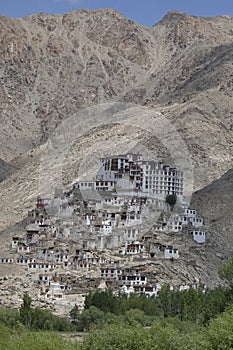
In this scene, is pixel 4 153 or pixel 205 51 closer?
pixel 4 153

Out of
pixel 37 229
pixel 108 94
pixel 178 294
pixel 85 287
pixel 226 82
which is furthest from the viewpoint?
pixel 108 94

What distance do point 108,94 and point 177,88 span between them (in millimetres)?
30391

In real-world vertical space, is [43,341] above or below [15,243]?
below

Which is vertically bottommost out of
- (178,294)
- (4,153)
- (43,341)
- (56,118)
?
(43,341)

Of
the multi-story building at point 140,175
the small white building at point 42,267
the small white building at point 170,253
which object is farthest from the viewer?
the multi-story building at point 140,175

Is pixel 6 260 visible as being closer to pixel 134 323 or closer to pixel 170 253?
pixel 170 253

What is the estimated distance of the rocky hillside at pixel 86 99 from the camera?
110875 mm

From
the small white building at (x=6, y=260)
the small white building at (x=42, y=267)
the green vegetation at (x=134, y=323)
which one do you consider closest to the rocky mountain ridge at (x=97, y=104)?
the small white building at (x=6, y=260)

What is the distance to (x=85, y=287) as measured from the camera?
2689 inches

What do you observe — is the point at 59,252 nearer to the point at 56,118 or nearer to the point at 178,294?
the point at 178,294

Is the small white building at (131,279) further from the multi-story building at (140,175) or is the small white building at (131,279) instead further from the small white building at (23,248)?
the multi-story building at (140,175)

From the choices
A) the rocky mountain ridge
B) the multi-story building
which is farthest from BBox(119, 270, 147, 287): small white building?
the multi-story building

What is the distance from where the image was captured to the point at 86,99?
607 feet

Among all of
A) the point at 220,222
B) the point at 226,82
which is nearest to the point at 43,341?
the point at 220,222
